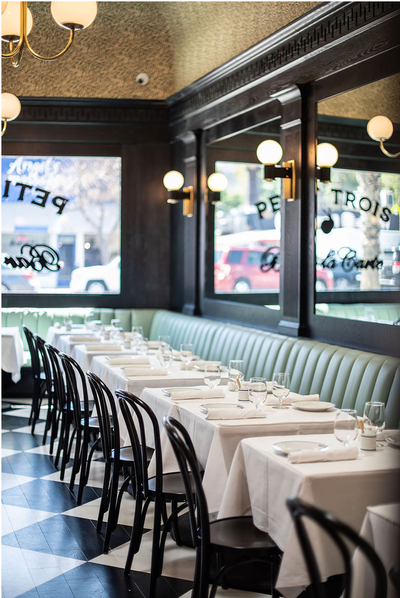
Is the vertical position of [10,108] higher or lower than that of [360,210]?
higher

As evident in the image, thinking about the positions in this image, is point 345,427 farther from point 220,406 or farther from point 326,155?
point 326,155

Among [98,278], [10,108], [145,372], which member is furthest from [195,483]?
[98,278]

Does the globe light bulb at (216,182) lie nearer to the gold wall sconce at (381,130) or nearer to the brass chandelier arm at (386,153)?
the gold wall sconce at (381,130)

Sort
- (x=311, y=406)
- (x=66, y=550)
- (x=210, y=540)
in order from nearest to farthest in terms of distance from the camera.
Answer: (x=210, y=540), (x=311, y=406), (x=66, y=550)

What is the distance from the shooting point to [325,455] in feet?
7.60

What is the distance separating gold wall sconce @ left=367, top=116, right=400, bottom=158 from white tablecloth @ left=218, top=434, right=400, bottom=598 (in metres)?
2.58

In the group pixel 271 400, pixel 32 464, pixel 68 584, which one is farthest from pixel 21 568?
pixel 32 464

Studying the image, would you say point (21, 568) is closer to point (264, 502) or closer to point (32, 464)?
point (264, 502)

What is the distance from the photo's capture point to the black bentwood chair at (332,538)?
1.50m

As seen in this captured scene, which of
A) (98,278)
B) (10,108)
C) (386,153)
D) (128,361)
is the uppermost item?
(10,108)

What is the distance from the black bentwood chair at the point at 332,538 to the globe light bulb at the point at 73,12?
3.27 metres

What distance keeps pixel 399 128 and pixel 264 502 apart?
9.01 ft

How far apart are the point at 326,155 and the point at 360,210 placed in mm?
569

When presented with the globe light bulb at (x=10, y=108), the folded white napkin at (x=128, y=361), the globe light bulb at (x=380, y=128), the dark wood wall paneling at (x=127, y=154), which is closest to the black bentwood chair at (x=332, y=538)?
the folded white napkin at (x=128, y=361)
